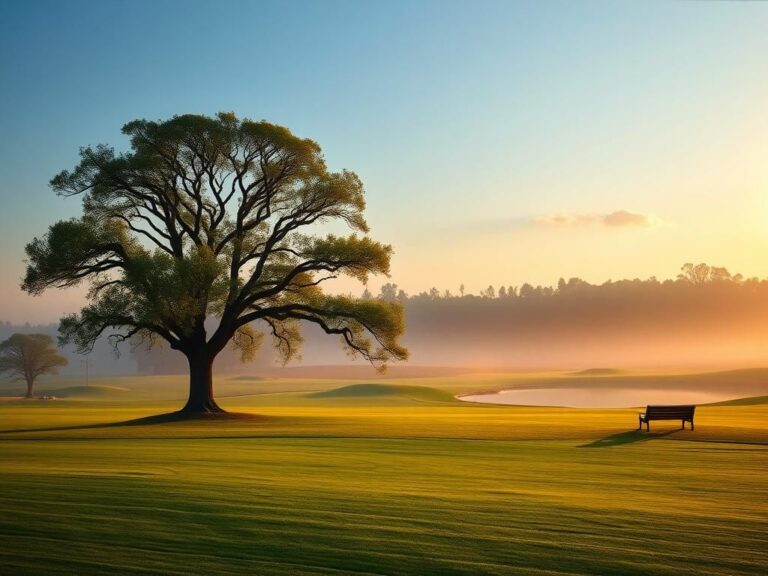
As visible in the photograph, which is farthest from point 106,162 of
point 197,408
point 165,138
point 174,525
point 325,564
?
point 325,564

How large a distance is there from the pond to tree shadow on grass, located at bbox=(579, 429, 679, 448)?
4332 cm

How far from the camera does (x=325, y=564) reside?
8570 millimetres

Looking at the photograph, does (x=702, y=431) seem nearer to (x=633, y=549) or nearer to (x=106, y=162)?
(x=633, y=549)

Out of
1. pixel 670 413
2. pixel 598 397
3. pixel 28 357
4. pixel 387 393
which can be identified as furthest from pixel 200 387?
pixel 28 357

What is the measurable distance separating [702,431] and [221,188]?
1104 inches

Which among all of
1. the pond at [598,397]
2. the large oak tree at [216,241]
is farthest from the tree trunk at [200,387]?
the pond at [598,397]

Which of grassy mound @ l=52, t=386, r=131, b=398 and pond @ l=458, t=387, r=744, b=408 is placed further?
grassy mound @ l=52, t=386, r=131, b=398

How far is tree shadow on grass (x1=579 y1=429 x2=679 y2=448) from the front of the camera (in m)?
22.4

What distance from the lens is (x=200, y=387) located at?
38.5m

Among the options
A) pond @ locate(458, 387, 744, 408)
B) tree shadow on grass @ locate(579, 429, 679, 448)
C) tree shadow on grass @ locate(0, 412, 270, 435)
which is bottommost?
pond @ locate(458, 387, 744, 408)

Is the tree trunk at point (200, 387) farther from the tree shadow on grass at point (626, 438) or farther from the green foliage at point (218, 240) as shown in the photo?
the tree shadow on grass at point (626, 438)

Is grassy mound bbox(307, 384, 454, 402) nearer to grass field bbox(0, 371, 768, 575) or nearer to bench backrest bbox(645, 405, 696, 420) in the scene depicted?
bench backrest bbox(645, 405, 696, 420)

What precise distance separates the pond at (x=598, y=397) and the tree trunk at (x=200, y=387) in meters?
35.7

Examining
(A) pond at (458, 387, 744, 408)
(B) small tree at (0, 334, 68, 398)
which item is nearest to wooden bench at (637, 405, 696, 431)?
(A) pond at (458, 387, 744, 408)
